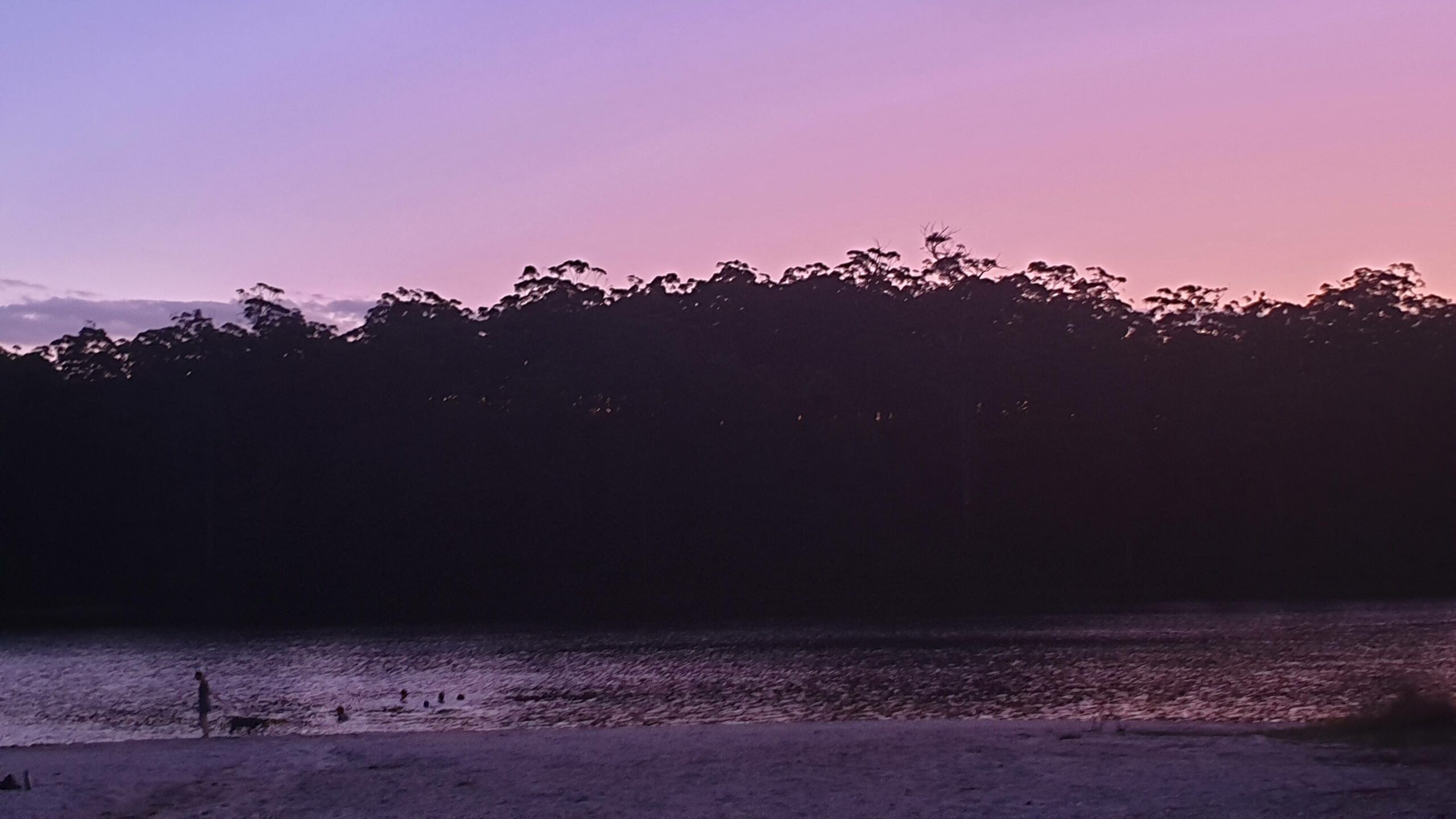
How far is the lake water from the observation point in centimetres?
2112

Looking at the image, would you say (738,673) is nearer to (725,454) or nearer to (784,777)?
(784,777)

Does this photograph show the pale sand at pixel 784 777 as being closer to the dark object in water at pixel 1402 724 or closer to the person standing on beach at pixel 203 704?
the dark object in water at pixel 1402 724

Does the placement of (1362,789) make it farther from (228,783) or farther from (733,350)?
(733,350)

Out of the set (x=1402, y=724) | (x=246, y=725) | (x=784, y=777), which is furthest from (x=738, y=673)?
(x=1402, y=724)

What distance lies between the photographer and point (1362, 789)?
32.5ft

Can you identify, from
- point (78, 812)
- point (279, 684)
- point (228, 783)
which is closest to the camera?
point (78, 812)

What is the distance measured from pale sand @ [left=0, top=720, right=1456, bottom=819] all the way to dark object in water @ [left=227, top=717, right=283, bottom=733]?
5758mm

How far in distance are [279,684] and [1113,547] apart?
35240mm

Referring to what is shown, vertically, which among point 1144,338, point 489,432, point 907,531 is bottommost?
point 907,531

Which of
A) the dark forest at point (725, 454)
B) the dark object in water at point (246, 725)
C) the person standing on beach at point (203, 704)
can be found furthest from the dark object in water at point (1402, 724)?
the dark forest at point (725, 454)

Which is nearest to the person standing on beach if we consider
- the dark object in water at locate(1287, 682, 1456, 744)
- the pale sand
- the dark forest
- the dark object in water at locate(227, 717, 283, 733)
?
the dark object in water at locate(227, 717, 283, 733)

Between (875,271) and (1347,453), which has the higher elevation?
(875,271)

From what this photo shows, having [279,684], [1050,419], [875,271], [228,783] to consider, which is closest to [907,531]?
[1050,419]

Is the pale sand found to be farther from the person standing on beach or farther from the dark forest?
the dark forest
